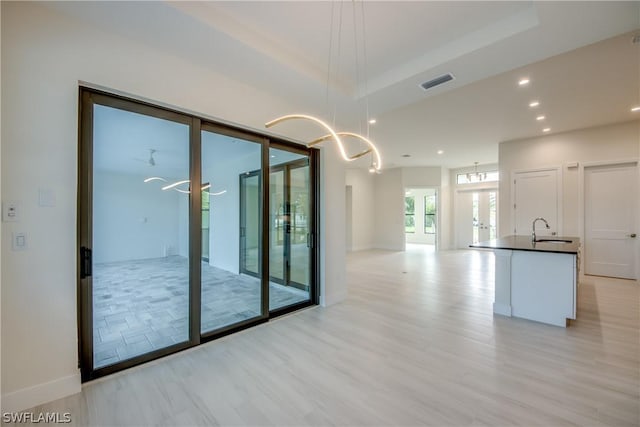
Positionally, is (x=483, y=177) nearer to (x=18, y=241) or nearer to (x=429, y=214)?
(x=429, y=214)

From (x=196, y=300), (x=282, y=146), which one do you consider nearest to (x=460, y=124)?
(x=282, y=146)

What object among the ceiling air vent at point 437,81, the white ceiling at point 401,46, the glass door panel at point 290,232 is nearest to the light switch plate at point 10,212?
the white ceiling at point 401,46

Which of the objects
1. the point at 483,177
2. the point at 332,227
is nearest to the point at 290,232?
the point at 332,227

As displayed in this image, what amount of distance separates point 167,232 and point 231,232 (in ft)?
2.91

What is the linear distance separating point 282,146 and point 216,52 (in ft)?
4.64

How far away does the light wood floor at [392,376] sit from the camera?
1865 mm

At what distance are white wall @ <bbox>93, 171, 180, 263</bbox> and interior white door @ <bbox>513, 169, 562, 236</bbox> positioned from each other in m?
7.58

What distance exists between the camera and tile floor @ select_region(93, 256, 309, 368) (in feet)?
8.98

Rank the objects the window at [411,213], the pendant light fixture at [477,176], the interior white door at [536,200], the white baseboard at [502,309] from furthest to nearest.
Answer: the window at [411,213]
the pendant light fixture at [477,176]
the interior white door at [536,200]
the white baseboard at [502,309]

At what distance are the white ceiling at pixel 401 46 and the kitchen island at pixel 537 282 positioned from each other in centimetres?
236

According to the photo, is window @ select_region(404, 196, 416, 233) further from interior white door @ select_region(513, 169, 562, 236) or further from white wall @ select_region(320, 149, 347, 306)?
white wall @ select_region(320, 149, 347, 306)

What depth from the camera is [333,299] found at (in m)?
4.29

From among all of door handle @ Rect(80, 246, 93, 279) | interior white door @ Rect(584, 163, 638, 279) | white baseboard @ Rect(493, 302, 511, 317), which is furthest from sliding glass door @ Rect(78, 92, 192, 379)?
interior white door @ Rect(584, 163, 638, 279)

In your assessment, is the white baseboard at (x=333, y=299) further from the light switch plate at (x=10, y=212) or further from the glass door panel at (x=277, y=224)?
the light switch plate at (x=10, y=212)
